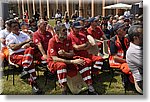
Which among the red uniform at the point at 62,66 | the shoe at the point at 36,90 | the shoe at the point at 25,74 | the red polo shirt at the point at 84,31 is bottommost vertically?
the shoe at the point at 36,90

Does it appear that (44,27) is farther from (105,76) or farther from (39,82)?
(105,76)

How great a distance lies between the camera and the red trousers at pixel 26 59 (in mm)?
3221

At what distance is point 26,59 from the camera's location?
10.6 feet

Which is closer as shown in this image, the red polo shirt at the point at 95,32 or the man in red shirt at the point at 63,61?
the man in red shirt at the point at 63,61

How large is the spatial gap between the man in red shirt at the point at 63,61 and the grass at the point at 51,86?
0.09 meters

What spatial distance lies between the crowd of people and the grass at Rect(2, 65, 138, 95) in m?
0.05

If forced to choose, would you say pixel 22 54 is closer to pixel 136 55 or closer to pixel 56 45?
pixel 56 45

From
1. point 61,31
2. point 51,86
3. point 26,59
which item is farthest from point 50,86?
point 61,31

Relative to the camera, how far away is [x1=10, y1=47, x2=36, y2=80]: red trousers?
322 centimetres

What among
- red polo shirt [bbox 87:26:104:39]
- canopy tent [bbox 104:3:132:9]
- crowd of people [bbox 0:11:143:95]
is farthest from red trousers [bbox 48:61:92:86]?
canopy tent [bbox 104:3:132:9]

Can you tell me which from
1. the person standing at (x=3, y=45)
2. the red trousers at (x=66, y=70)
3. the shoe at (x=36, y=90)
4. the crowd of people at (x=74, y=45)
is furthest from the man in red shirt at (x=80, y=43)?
the person standing at (x=3, y=45)

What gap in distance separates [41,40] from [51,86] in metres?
0.49

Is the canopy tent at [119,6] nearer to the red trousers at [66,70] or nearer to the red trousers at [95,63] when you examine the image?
the red trousers at [95,63]

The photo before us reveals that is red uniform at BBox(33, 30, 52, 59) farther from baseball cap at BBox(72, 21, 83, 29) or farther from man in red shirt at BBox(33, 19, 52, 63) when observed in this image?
baseball cap at BBox(72, 21, 83, 29)
